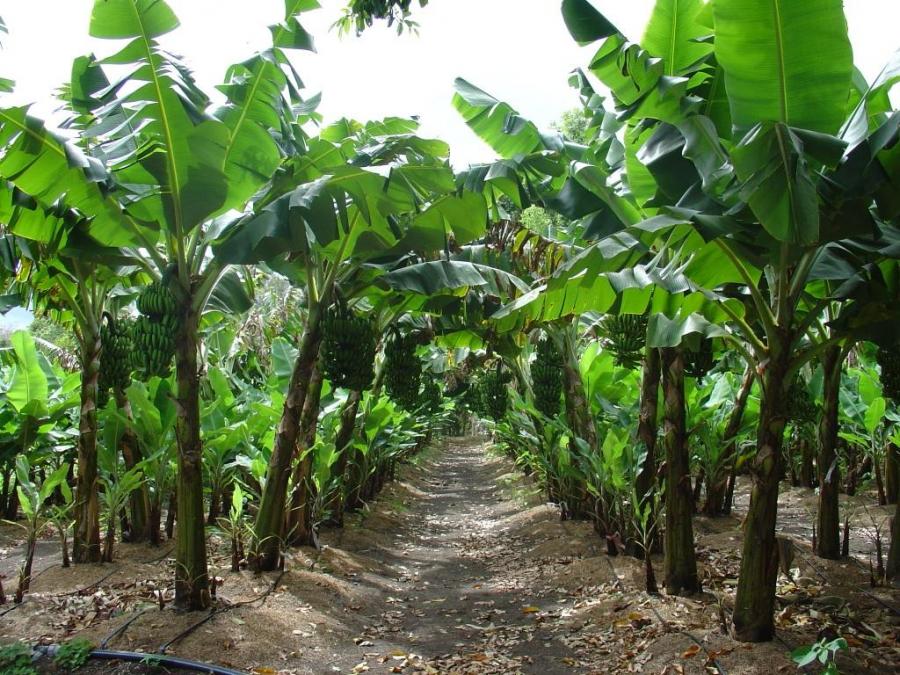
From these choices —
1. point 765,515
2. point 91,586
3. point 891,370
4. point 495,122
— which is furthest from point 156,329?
point 891,370

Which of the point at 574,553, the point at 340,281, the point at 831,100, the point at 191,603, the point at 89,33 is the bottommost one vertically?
the point at 574,553

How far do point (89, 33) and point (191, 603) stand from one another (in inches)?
137

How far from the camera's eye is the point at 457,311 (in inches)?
261

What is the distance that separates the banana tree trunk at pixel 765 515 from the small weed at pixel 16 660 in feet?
12.6

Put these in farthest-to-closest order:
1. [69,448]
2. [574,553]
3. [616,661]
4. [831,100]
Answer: [69,448]
[574,553]
[616,661]
[831,100]

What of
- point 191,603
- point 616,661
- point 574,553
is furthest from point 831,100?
point 574,553

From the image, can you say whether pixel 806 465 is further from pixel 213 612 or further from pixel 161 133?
pixel 161 133

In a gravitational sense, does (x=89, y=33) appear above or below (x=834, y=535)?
above

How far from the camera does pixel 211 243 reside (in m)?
4.59

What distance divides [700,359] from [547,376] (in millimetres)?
3853

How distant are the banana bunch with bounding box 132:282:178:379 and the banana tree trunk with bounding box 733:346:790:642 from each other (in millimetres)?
3476

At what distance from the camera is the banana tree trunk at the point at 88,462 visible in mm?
5363

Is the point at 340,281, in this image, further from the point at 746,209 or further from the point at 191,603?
the point at 746,209

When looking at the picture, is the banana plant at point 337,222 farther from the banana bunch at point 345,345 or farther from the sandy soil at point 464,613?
the sandy soil at point 464,613
